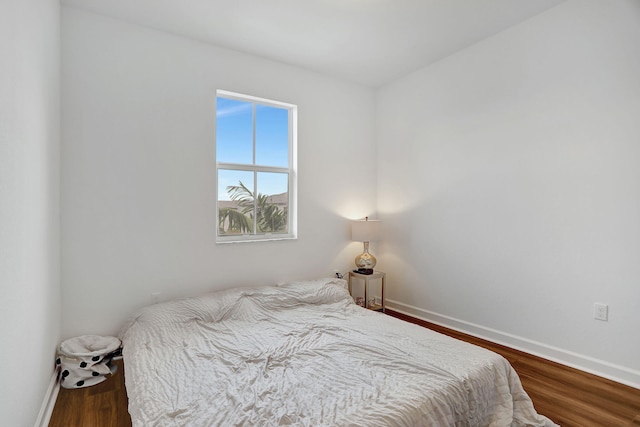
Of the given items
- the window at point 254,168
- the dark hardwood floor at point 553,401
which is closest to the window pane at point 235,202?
the window at point 254,168

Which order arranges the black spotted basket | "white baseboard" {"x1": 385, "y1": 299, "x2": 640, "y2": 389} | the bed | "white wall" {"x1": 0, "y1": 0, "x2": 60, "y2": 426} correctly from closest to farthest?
"white wall" {"x1": 0, "y1": 0, "x2": 60, "y2": 426}, the bed, the black spotted basket, "white baseboard" {"x1": 385, "y1": 299, "x2": 640, "y2": 389}

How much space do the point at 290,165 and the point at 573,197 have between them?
2.51 meters

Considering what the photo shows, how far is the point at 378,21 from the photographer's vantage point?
8.86 ft

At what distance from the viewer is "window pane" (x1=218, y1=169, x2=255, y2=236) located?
10.4 feet

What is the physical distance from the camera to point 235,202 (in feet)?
10.6

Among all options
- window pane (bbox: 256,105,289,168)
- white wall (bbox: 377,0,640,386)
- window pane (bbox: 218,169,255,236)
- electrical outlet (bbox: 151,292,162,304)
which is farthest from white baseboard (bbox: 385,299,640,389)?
electrical outlet (bbox: 151,292,162,304)

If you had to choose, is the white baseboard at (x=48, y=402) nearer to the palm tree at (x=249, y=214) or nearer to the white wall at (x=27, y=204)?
the white wall at (x=27, y=204)

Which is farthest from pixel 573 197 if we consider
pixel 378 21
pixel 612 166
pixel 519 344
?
pixel 378 21

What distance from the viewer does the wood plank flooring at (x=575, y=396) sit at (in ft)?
Answer: 6.21

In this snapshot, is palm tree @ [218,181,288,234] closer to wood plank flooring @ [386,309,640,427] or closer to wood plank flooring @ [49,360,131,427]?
wood plank flooring @ [49,360,131,427]

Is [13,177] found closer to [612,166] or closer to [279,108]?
[279,108]

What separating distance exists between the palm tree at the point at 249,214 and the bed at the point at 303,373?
2.64 feet

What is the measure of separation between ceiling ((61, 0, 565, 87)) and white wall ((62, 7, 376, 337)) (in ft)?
0.60

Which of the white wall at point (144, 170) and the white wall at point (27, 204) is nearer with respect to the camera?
the white wall at point (27, 204)
